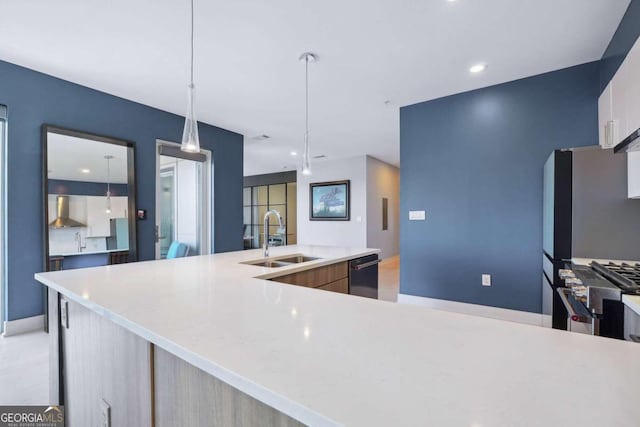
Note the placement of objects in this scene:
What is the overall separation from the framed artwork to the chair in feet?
11.4

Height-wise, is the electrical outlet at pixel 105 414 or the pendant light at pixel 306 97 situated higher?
the pendant light at pixel 306 97

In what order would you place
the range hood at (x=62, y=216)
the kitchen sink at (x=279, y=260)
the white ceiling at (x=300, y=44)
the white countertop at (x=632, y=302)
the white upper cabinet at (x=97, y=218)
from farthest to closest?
1. the white upper cabinet at (x=97, y=218)
2. the range hood at (x=62, y=216)
3. the kitchen sink at (x=279, y=260)
4. the white ceiling at (x=300, y=44)
5. the white countertop at (x=632, y=302)

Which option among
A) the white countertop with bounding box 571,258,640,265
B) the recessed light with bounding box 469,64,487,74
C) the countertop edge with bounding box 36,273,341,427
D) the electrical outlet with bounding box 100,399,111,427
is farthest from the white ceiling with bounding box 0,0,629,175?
the electrical outlet with bounding box 100,399,111,427

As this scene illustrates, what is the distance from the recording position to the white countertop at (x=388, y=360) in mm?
443

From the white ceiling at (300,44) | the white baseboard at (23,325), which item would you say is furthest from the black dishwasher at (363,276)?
the white baseboard at (23,325)

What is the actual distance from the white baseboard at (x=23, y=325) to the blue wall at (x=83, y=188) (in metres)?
1.24

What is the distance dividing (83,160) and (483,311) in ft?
15.4

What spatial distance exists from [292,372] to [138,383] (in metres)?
0.70

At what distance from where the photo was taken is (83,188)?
3172mm

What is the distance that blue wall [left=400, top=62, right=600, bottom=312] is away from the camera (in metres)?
2.78

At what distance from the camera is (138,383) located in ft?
3.06

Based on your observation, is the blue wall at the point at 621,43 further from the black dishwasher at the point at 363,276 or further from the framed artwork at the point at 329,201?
the framed artwork at the point at 329,201

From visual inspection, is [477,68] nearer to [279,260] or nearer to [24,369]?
[279,260]

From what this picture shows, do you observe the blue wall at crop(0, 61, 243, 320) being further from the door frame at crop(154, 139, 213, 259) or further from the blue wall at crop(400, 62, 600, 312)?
the blue wall at crop(400, 62, 600, 312)
